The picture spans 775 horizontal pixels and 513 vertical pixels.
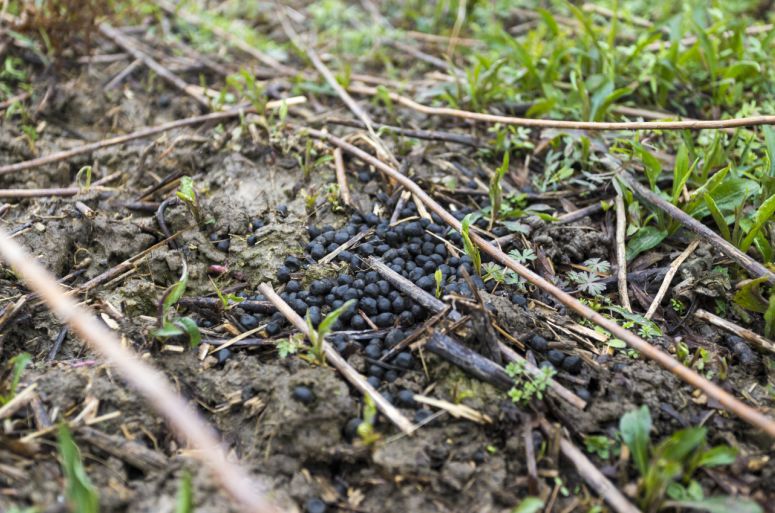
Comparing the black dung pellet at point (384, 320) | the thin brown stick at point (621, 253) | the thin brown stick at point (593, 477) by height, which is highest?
the thin brown stick at point (621, 253)

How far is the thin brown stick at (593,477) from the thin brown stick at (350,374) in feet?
1.82

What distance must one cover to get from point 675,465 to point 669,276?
4.04 feet

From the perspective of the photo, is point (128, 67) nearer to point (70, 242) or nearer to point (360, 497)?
point (70, 242)

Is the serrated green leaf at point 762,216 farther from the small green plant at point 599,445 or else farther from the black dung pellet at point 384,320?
the black dung pellet at point 384,320

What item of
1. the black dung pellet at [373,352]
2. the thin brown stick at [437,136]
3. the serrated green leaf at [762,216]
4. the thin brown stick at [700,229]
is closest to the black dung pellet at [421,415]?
the black dung pellet at [373,352]

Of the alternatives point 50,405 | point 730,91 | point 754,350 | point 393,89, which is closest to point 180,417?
point 50,405

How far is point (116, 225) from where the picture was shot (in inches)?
125

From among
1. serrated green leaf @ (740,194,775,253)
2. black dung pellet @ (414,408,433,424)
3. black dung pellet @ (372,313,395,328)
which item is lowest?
black dung pellet @ (414,408,433,424)

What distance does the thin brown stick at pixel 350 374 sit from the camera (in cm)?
232

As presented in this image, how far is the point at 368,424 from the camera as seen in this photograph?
88.0 inches

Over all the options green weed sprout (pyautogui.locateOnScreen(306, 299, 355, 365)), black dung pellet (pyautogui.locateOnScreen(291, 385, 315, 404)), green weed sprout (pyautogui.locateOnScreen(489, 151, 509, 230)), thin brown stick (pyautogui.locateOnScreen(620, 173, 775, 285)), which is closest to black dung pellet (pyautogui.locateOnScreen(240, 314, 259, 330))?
green weed sprout (pyautogui.locateOnScreen(306, 299, 355, 365))

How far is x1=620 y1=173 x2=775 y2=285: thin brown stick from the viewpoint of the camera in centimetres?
277

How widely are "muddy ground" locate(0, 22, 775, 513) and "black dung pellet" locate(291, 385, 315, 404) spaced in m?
0.02

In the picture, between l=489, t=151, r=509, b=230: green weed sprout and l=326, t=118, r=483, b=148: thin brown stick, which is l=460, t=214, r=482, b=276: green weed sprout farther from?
l=326, t=118, r=483, b=148: thin brown stick
